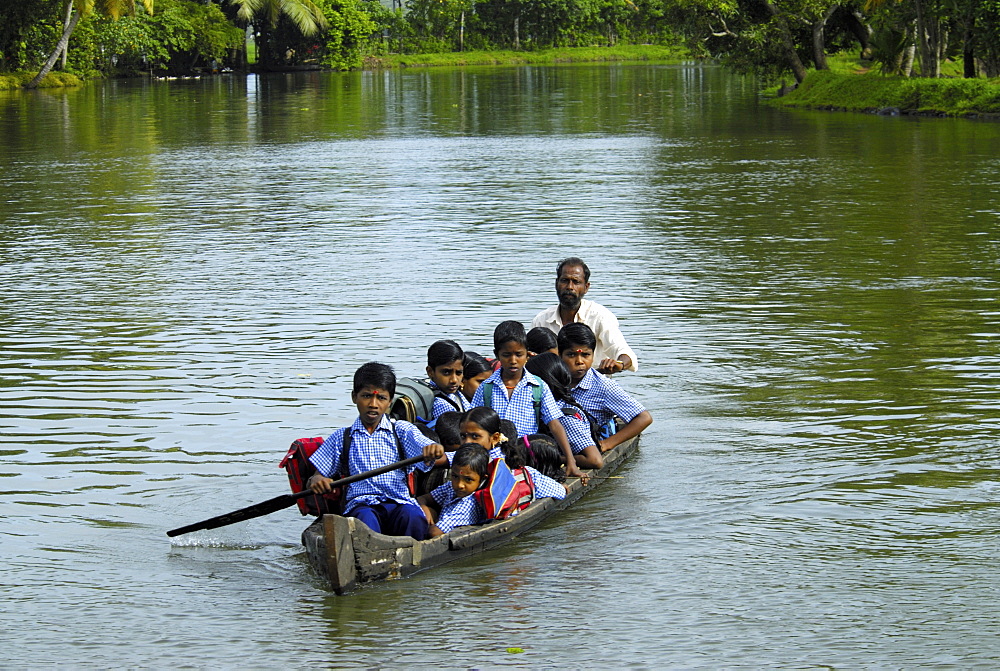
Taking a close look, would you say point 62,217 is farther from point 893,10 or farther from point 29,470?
point 893,10

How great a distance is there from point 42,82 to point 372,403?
5840 cm

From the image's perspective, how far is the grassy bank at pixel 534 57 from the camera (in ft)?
287

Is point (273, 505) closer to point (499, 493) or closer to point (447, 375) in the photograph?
point (499, 493)

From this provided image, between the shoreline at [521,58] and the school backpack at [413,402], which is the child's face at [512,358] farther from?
the shoreline at [521,58]

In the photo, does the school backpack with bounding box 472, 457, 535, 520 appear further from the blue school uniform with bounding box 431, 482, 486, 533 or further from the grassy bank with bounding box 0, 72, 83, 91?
the grassy bank with bounding box 0, 72, 83, 91

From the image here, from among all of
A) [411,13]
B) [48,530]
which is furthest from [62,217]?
[411,13]

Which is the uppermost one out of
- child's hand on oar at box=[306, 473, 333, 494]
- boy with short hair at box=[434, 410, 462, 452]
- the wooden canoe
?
boy with short hair at box=[434, 410, 462, 452]

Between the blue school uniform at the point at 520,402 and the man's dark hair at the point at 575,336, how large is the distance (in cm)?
56

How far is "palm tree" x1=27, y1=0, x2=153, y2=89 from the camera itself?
56812 millimetres

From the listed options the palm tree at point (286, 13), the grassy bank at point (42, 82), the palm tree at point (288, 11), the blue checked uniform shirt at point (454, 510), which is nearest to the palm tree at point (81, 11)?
the grassy bank at point (42, 82)

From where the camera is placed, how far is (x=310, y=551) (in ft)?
21.4

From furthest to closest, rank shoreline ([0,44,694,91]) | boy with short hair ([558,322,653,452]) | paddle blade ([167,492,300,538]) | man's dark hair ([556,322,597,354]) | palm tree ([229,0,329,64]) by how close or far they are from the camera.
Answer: shoreline ([0,44,694,91]), palm tree ([229,0,329,64]), boy with short hair ([558,322,653,452]), man's dark hair ([556,322,597,354]), paddle blade ([167,492,300,538])

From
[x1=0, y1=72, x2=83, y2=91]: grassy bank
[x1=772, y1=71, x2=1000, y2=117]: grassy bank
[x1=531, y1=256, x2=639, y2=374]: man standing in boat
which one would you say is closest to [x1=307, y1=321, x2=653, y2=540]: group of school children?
[x1=531, y1=256, x2=639, y2=374]: man standing in boat

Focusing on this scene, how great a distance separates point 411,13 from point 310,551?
91.9 meters
